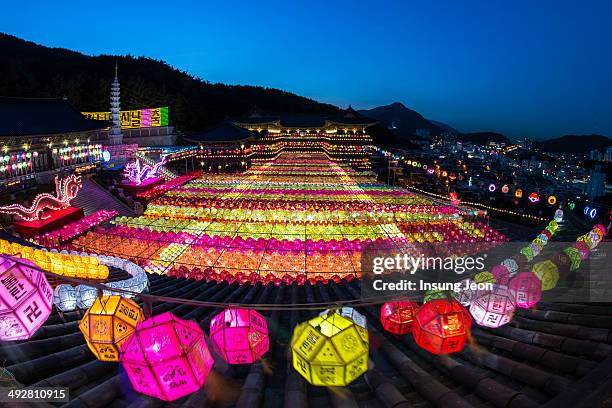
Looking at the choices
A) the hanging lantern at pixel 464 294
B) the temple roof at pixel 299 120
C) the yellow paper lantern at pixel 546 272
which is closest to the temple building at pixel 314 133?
the temple roof at pixel 299 120

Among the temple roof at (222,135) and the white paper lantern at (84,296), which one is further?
the temple roof at (222,135)

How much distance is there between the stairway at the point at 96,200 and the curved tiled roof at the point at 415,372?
45.7ft

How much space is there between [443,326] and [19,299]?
4.11 metres

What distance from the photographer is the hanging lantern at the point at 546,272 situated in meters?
4.98

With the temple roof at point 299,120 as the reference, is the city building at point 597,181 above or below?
below

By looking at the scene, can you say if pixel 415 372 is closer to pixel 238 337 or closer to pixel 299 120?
pixel 238 337

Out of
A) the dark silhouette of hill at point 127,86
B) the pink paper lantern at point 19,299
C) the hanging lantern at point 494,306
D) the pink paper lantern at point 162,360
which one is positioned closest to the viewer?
→ the pink paper lantern at point 162,360

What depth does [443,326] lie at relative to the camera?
3.72 m

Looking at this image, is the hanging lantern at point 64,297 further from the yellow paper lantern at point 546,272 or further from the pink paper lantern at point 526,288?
the yellow paper lantern at point 546,272

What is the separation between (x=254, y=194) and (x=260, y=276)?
31.0 feet

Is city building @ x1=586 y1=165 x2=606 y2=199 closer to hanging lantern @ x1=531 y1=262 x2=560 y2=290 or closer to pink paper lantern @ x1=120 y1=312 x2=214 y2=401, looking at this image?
hanging lantern @ x1=531 y1=262 x2=560 y2=290

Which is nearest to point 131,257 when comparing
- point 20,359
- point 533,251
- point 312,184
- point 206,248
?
point 206,248

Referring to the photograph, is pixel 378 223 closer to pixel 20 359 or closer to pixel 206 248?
pixel 206 248

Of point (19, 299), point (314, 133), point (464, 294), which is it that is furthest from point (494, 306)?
point (314, 133)
